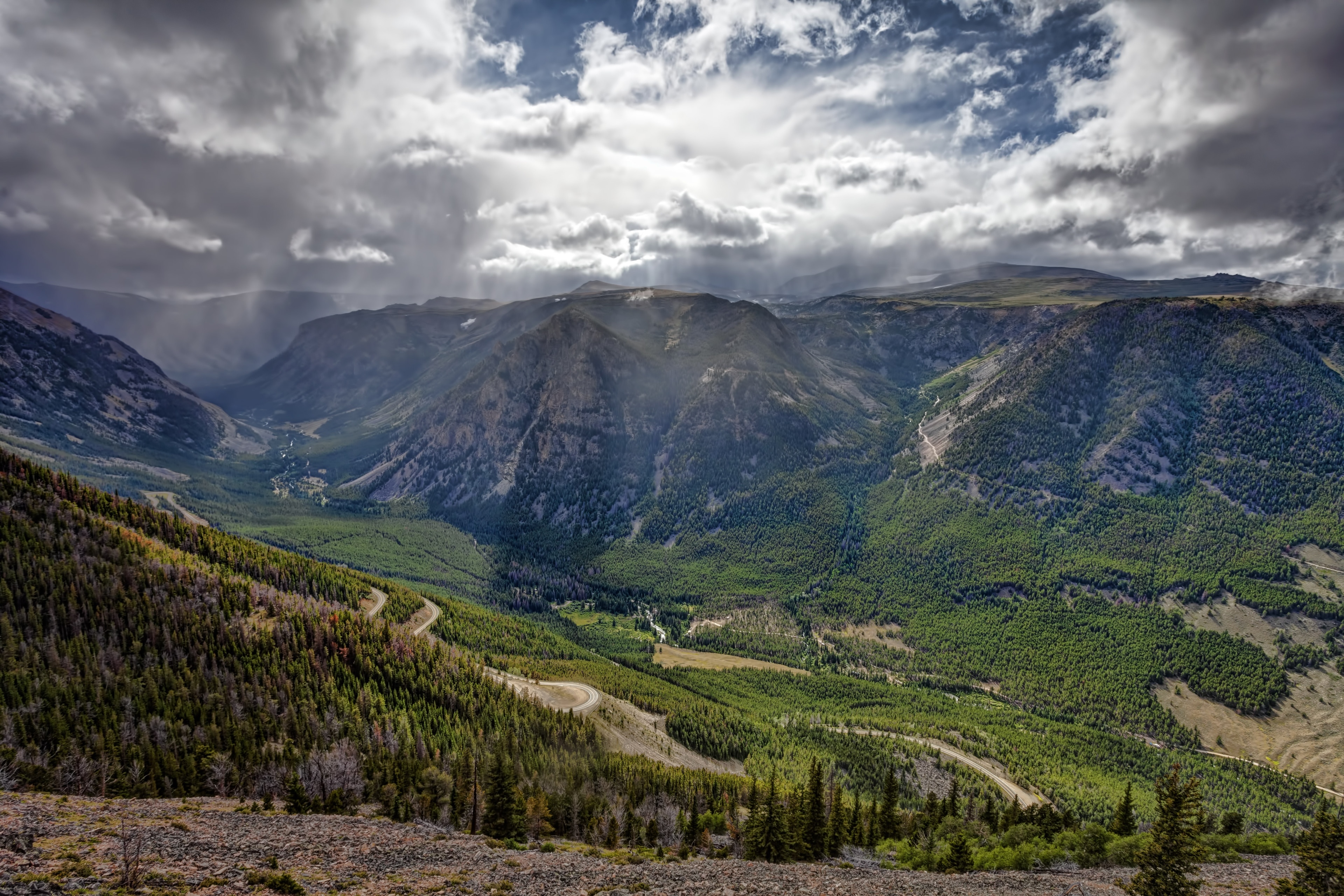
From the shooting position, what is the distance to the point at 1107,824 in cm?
11688

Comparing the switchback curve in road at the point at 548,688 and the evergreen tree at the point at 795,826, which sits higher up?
the evergreen tree at the point at 795,826

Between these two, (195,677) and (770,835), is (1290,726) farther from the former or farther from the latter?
(195,677)

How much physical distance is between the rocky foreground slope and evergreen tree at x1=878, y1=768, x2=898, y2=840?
30.9m

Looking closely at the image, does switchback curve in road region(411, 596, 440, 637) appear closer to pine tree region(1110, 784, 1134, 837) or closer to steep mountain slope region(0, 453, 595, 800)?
steep mountain slope region(0, 453, 595, 800)

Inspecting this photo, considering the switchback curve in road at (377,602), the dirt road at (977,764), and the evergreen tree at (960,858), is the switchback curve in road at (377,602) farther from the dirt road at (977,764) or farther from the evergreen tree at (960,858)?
the evergreen tree at (960,858)

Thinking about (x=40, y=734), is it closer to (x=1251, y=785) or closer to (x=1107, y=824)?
(x=1107, y=824)

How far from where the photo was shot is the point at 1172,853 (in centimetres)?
4975

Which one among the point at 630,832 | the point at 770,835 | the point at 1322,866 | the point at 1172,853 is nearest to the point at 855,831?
the point at 770,835

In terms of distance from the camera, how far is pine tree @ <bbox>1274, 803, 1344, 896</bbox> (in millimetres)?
50219

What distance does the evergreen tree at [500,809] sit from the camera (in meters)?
75.2

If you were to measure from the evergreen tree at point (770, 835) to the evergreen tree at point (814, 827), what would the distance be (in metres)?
A: 2.43

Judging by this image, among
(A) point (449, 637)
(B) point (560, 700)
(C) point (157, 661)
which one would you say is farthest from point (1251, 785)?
(C) point (157, 661)

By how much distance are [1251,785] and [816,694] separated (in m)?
107

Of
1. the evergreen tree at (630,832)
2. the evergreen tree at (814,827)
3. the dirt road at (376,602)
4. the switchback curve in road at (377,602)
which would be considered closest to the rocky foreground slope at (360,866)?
the evergreen tree at (814,827)
